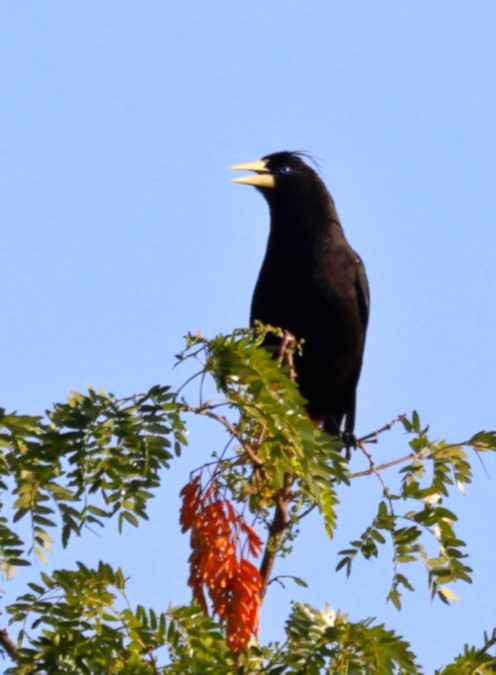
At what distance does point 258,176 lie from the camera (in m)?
6.10

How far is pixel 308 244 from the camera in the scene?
5.47 meters

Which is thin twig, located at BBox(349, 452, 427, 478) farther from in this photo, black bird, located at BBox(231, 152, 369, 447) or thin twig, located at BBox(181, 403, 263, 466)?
black bird, located at BBox(231, 152, 369, 447)

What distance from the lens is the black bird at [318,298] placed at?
17.1 feet

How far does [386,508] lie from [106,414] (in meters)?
0.81

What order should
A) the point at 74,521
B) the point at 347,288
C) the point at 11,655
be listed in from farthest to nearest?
the point at 347,288
the point at 74,521
the point at 11,655

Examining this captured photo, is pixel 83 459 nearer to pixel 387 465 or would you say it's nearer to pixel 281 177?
pixel 387 465

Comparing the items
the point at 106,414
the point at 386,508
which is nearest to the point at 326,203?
the point at 386,508

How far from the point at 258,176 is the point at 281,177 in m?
0.12

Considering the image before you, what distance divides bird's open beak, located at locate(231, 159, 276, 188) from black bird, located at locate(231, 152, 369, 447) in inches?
5.1

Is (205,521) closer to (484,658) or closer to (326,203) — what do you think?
(484,658)

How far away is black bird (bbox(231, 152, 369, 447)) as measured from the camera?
5219 mm

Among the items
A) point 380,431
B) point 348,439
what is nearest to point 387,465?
point 380,431

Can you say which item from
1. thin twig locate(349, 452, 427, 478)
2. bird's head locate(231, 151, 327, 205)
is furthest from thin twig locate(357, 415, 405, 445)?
bird's head locate(231, 151, 327, 205)

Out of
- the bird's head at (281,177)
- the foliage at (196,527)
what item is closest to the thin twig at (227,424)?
the foliage at (196,527)
